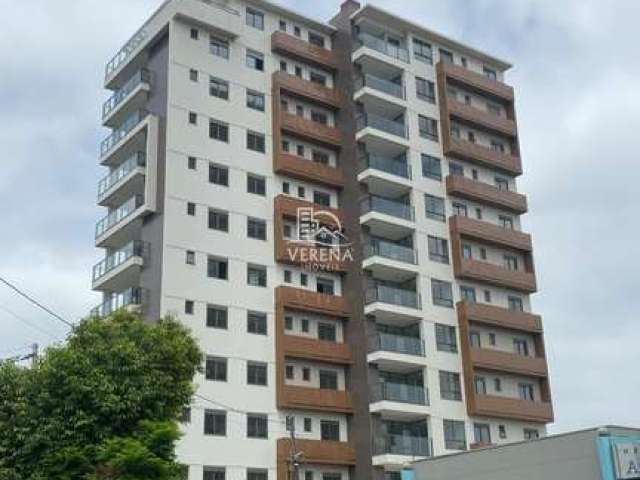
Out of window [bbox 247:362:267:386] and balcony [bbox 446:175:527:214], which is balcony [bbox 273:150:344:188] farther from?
window [bbox 247:362:267:386]

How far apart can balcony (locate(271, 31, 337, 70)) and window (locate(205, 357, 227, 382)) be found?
69.6 feet

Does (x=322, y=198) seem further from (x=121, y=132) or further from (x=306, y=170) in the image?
(x=121, y=132)

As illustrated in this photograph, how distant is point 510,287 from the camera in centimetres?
6356

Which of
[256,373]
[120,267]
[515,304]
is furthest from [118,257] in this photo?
[515,304]

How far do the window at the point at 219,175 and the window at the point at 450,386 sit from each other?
57.8 ft

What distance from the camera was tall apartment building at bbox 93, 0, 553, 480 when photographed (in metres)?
51.7

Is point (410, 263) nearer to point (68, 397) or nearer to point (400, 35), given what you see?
point (400, 35)

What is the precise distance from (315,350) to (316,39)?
73.3 ft

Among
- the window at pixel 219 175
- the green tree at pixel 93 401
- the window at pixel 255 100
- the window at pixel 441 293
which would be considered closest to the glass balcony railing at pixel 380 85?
the window at pixel 255 100

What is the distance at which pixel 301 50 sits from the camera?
6119 centimetres

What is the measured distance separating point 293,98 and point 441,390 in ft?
68.1

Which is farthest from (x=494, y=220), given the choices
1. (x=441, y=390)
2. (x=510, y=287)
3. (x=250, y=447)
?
(x=250, y=447)

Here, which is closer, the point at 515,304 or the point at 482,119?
the point at 515,304

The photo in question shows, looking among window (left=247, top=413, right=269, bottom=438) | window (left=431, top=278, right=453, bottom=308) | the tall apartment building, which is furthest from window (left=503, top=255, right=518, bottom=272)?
window (left=247, top=413, right=269, bottom=438)
